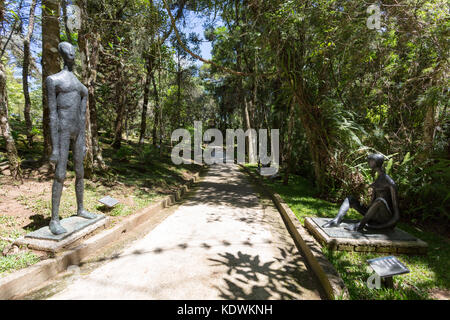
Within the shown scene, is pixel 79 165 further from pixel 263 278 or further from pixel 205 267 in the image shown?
pixel 263 278

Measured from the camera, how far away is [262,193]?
8953mm

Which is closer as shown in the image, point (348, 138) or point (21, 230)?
point (21, 230)

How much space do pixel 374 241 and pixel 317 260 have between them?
3.64 ft

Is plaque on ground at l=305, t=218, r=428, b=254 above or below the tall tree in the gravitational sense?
below

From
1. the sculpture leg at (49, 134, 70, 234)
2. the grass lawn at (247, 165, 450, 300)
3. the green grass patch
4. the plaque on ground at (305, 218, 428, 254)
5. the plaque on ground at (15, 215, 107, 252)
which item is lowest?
→ the grass lawn at (247, 165, 450, 300)

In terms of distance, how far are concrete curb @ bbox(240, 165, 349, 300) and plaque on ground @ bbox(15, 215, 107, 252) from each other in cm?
345

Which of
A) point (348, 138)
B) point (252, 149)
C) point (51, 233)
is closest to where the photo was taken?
point (51, 233)

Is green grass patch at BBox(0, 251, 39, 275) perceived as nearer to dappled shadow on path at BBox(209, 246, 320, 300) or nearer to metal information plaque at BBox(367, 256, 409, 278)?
dappled shadow on path at BBox(209, 246, 320, 300)

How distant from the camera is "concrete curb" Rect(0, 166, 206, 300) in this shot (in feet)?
7.74

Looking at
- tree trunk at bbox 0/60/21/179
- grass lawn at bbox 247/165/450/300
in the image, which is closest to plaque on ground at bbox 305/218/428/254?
grass lawn at bbox 247/165/450/300

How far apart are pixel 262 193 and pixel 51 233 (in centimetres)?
699
